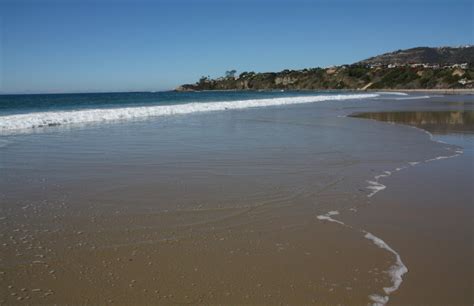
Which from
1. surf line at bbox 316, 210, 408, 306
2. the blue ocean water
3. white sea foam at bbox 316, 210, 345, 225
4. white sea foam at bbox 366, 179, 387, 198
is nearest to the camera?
surf line at bbox 316, 210, 408, 306

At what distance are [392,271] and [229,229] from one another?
1.72 m

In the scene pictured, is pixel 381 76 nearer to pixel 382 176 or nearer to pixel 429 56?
pixel 429 56

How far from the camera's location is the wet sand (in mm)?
3258

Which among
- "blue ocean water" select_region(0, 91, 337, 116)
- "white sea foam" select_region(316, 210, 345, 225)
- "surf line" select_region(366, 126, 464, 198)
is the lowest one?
"surf line" select_region(366, 126, 464, 198)

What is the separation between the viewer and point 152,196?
5.77 meters

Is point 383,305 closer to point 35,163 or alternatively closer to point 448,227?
point 448,227

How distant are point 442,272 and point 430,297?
19.0 inches

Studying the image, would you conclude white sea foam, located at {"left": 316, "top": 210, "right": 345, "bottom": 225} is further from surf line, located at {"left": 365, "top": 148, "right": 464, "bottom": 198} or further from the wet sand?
surf line, located at {"left": 365, "top": 148, "right": 464, "bottom": 198}

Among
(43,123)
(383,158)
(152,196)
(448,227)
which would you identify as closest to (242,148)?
(383,158)

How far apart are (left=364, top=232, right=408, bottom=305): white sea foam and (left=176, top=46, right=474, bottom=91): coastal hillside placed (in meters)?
91.0

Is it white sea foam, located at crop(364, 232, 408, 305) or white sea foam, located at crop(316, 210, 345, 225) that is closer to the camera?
white sea foam, located at crop(364, 232, 408, 305)

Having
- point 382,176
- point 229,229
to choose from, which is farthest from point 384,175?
point 229,229

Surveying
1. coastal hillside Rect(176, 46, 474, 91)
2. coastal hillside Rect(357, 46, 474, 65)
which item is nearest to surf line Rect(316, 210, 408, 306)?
coastal hillside Rect(176, 46, 474, 91)

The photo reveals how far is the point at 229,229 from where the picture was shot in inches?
177
